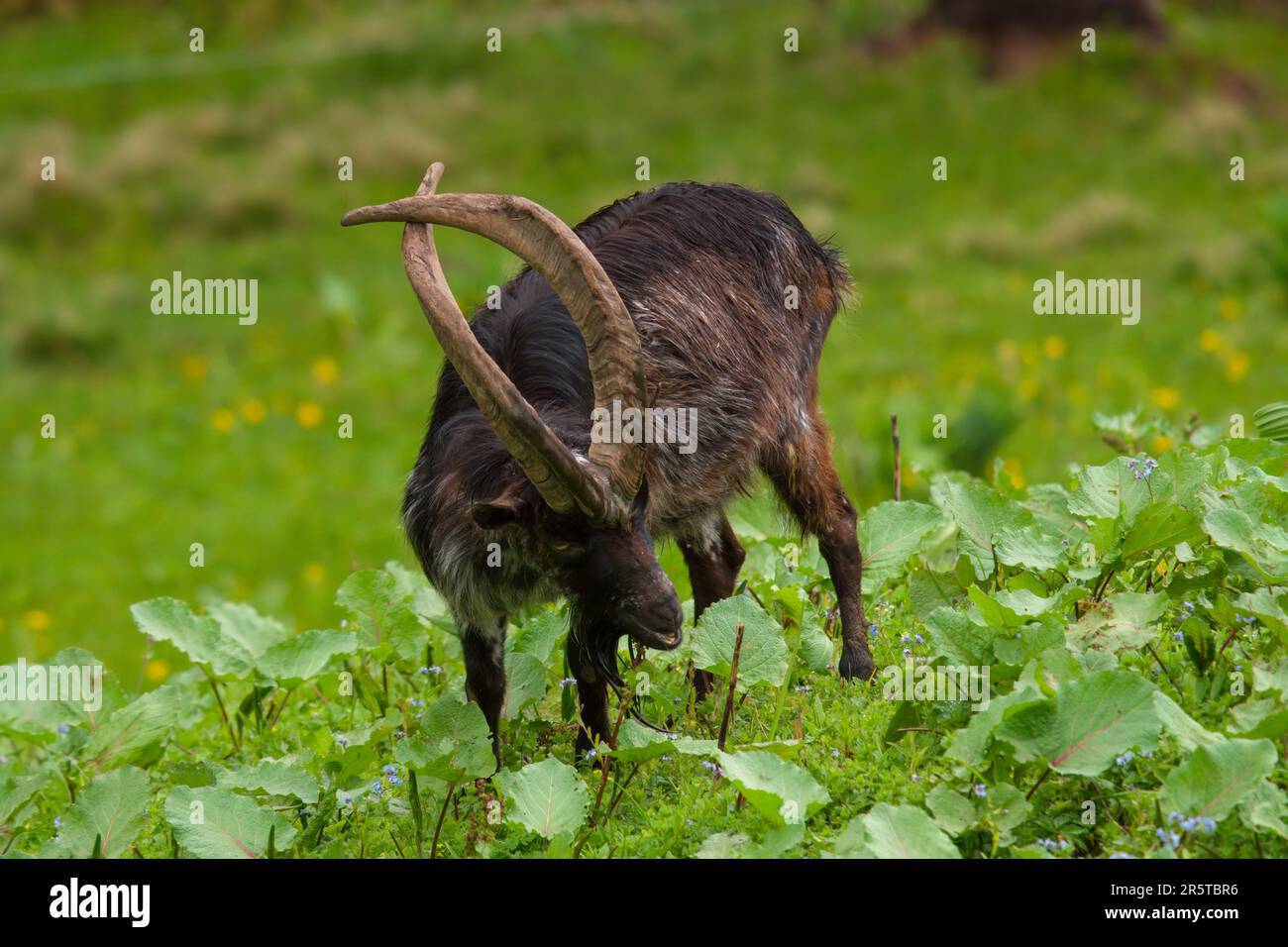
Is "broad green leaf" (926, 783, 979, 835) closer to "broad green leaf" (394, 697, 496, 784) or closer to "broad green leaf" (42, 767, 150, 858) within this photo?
"broad green leaf" (394, 697, 496, 784)

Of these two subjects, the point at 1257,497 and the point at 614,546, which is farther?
the point at 1257,497

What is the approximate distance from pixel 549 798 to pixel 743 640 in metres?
0.80

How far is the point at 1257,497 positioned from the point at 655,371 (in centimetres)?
201

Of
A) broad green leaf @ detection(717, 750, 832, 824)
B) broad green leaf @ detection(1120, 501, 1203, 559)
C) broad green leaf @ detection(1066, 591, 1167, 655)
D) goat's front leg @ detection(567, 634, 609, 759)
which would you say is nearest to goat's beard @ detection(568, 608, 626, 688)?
goat's front leg @ detection(567, 634, 609, 759)

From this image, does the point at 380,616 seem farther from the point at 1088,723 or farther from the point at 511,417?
the point at 1088,723

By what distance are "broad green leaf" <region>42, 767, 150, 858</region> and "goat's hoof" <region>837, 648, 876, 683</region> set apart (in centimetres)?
239

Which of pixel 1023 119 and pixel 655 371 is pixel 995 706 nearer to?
pixel 655 371

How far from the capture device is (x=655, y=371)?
17.8 ft

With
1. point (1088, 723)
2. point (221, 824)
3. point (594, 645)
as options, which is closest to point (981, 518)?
point (1088, 723)

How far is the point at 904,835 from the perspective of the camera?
4.13 metres

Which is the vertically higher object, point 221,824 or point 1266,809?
point 1266,809

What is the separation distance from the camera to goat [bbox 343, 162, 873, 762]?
4.75 m
